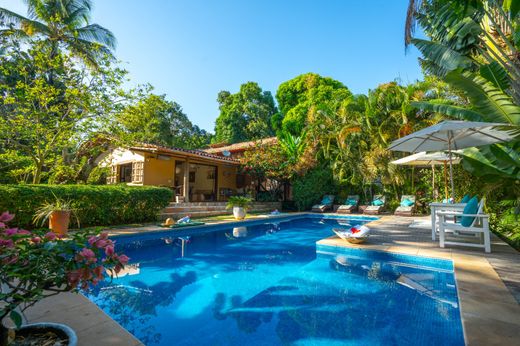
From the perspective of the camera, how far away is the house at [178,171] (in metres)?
15.0

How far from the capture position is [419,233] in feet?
26.5

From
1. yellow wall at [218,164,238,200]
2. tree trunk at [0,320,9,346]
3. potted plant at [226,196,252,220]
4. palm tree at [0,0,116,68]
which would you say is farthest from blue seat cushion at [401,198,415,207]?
palm tree at [0,0,116,68]

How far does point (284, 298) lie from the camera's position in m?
4.20

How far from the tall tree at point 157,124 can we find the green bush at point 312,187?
9.69 metres

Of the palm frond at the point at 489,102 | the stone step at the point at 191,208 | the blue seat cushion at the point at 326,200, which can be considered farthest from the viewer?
the blue seat cushion at the point at 326,200

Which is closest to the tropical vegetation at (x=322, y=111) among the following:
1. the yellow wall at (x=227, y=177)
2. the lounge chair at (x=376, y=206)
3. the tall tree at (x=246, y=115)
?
the lounge chair at (x=376, y=206)

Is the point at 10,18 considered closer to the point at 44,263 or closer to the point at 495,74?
the point at 44,263

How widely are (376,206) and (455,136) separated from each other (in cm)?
897

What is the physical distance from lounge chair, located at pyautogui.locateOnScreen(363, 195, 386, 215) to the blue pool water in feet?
30.5

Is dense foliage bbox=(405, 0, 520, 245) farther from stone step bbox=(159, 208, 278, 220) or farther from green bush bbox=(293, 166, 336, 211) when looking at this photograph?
stone step bbox=(159, 208, 278, 220)

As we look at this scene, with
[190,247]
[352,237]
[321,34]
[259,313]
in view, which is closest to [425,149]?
[352,237]

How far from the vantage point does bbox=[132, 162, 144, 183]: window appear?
1588 cm

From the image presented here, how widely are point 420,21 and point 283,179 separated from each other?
1122 cm

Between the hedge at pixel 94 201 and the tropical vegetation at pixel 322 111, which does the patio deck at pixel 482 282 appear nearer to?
the tropical vegetation at pixel 322 111
